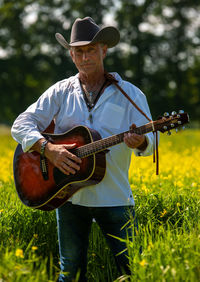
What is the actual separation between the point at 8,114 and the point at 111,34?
3030 centimetres

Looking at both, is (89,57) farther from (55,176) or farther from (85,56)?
(55,176)

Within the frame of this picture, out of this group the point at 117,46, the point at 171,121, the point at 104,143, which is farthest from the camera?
the point at 117,46

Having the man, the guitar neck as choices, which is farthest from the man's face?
the guitar neck

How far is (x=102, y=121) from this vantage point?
3115mm

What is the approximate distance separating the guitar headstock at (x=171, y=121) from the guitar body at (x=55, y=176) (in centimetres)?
51

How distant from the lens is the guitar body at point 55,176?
3045mm

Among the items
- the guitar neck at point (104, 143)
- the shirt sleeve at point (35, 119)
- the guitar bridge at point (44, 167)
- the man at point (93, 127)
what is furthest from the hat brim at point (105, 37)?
the guitar bridge at point (44, 167)

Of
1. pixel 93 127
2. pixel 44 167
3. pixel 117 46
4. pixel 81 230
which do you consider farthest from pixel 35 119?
pixel 117 46

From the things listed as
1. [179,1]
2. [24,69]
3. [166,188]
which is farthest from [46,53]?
[166,188]

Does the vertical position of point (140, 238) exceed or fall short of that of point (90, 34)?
it falls short

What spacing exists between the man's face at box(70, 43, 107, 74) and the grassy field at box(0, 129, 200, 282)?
1215mm

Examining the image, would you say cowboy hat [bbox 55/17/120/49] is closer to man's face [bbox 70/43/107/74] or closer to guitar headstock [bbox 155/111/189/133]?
man's face [bbox 70/43/107/74]

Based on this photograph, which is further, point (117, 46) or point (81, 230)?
point (117, 46)

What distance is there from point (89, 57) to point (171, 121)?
0.83 m
